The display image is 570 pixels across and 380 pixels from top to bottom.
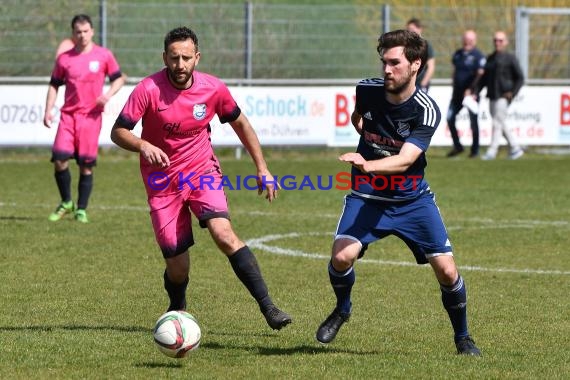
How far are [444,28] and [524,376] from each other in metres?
20.1

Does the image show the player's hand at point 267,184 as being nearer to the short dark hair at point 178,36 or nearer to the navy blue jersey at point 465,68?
the short dark hair at point 178,36

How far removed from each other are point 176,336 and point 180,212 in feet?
3.85

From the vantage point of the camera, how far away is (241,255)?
8.15 meters

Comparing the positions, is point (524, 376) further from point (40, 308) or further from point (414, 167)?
point (40, 308)

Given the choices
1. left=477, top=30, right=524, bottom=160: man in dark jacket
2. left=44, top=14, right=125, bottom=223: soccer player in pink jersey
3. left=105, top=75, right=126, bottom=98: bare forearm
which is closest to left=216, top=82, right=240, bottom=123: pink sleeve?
left=105, top=75, right=126, bottom=98: bare forearm

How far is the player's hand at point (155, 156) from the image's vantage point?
24.8 feet

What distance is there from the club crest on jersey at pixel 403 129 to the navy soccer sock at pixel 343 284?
0.87 metres

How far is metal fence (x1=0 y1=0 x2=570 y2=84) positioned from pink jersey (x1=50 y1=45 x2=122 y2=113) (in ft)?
24.6

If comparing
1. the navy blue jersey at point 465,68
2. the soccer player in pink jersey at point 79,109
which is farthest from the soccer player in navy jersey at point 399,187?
the navy blue jersey at point 465,68

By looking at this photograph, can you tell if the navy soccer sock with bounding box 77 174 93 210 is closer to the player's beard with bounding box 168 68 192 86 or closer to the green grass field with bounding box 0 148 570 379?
the green grass field with bounding box 0 148 570 379

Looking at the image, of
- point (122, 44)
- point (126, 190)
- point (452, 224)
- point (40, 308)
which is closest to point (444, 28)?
point (122, 44)

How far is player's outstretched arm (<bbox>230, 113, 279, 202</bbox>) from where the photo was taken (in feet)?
26.5

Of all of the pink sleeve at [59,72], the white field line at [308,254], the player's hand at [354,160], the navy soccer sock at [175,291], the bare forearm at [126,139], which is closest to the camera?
the player's hand at [354,160]

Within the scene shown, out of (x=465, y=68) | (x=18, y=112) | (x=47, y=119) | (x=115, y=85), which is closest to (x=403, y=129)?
(x=115, y=85)
